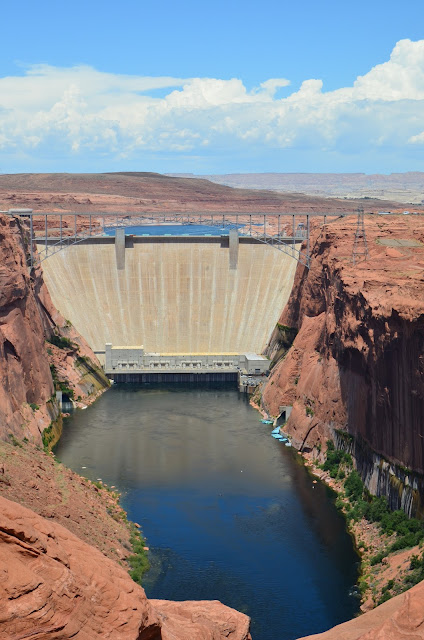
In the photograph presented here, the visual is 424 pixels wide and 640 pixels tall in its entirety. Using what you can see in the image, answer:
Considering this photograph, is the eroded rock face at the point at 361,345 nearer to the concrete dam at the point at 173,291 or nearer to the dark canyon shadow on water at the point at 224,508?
the dark canyon shadow on water at the point at 224,508

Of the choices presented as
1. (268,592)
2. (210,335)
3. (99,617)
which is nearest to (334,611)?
(268,592)

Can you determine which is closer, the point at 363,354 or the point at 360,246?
the point at 363,354

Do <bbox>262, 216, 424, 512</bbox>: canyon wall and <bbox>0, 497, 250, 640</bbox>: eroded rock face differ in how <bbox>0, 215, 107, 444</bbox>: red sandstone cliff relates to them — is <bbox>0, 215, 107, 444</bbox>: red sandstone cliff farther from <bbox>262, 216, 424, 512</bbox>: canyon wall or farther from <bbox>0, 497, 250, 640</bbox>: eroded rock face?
<bbox>0, 497, 250, 640</bbox>: eroded rock face

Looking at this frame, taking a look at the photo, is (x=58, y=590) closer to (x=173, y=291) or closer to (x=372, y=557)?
(x=372, y=557)

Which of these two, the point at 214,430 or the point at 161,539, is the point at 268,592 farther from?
the point at 214,430

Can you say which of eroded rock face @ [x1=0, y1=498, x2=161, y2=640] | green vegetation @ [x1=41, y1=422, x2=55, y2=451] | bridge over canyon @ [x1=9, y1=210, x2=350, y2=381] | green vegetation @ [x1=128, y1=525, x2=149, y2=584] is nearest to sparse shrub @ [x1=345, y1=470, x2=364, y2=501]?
green vegetation @ [x1=128, y1=525, x2=149, y2=584]

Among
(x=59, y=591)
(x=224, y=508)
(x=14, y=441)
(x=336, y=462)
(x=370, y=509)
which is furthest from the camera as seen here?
(x=336, y=462)

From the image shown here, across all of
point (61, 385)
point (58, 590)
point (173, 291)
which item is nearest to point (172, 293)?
point (173, 291)
